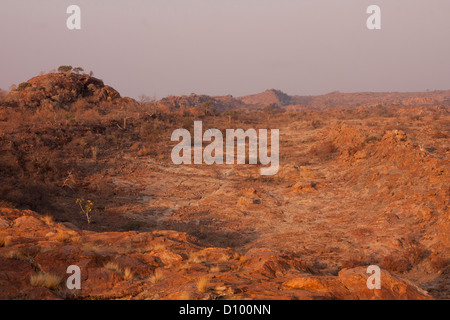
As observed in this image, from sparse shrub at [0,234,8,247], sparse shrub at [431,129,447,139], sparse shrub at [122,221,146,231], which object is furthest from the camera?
sparse shrub at [431,129,447,139]

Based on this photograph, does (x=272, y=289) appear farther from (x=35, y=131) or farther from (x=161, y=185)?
(x=35, y=131)

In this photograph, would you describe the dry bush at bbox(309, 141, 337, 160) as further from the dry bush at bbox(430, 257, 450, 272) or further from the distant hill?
the distant hill

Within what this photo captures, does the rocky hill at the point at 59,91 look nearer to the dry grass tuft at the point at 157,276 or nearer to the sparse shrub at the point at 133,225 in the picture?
the sparse shrub at the point at 133,225

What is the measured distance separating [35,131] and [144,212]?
350 inches

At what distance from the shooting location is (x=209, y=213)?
10.8m

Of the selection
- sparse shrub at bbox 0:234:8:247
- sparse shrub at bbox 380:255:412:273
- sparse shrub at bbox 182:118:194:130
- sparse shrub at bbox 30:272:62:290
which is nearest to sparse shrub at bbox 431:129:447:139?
sparse shrub at bbox 380:255:412:273

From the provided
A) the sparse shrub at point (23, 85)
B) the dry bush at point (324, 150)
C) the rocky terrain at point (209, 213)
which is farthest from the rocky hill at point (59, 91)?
the dry bush at point (324, 150)

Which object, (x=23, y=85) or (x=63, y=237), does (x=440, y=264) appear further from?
(x=23, y=85)

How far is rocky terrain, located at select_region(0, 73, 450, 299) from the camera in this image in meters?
4.19

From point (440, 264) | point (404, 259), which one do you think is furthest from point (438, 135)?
point (440, 264)

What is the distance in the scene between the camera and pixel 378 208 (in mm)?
10055
